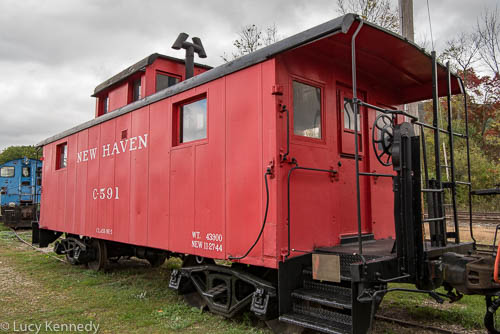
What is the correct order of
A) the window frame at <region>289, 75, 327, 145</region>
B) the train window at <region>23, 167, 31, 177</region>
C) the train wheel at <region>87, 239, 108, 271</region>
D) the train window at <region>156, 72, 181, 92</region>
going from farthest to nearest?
the train window at <region>23, 167, 31, 177</region> → the train wheel at <region>87, 239, 108, 271</region> → the train window at <region>156, 72, 181, 92</region> → the window frame at <region>289, 75, 327, 145</region>

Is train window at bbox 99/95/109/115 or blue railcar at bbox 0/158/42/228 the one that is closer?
train window at bbox 99/95/109/115

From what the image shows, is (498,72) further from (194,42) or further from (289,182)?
(289,182)

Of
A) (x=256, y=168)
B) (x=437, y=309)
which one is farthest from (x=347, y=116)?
(x=437, y=309)

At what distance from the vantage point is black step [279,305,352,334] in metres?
3.55

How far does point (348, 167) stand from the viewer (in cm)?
517

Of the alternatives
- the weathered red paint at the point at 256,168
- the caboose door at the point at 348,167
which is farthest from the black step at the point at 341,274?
the caboose door at the point at 348,167

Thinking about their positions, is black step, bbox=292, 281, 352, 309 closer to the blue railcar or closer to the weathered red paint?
the weathered red paint

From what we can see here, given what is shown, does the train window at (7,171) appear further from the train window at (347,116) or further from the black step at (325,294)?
the black step at (325,294)

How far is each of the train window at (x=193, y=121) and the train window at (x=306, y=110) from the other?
1.36 m

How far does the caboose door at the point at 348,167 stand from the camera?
4.98 m

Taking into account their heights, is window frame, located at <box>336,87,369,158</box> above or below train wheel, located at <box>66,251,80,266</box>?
above

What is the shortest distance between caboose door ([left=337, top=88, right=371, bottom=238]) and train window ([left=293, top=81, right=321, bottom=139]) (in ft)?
1.48

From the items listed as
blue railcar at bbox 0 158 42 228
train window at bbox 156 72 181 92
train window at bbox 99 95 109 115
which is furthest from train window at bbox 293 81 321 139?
blue railcar at bbox 0 158 42 228

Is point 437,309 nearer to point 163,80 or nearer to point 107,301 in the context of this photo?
point 107,301
